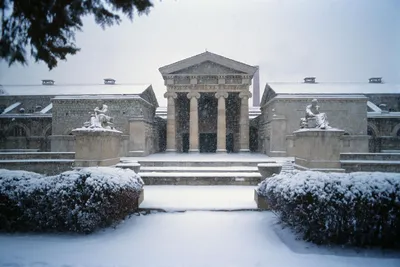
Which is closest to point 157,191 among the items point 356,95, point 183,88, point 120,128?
point 120,128

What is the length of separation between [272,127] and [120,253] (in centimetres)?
2101

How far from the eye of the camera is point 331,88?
2759 centimetres

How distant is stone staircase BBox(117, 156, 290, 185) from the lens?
13.2 metres

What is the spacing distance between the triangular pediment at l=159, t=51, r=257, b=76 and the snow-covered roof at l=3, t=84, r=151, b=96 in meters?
3.51

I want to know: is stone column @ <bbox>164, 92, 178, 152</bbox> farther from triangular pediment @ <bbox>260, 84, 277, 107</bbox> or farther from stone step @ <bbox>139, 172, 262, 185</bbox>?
stone step @ <bbox>139, 172, 262, 185</bbox>

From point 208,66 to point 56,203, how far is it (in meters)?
22.4

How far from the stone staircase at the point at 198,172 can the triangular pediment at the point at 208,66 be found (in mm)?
12517

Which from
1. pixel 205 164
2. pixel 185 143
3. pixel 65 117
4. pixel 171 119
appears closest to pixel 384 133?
pixel 185 143

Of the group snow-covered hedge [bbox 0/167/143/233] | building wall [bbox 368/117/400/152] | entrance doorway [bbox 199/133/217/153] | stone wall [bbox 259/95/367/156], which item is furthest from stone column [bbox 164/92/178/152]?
snow-covered hedge [bbox 0/167/143/233]

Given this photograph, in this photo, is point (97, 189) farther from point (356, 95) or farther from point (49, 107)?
point (49, 107)

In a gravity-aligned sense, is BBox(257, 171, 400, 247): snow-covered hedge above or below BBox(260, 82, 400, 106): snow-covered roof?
below

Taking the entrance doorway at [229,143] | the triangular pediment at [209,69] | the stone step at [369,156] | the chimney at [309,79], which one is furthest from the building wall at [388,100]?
the stone step at [369,156]

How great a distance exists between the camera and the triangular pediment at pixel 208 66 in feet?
85.9

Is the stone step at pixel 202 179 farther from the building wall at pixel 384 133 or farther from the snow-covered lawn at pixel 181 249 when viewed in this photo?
the building wall at pixel 384 133
